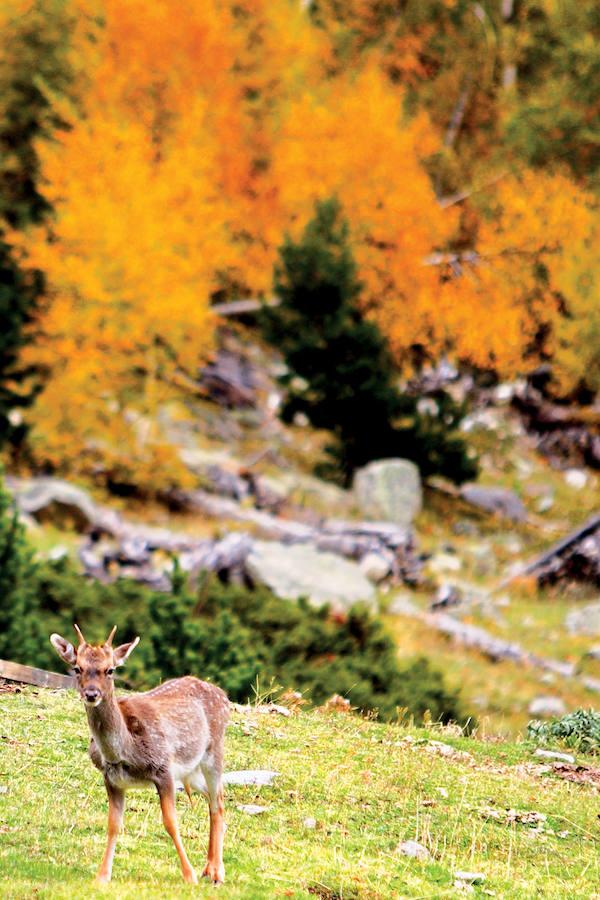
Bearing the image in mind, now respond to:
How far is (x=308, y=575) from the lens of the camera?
68.5 ft

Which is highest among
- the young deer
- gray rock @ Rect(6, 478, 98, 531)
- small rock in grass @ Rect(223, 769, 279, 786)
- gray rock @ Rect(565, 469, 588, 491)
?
gray rock @ Rect(565, 469, 588, 491)

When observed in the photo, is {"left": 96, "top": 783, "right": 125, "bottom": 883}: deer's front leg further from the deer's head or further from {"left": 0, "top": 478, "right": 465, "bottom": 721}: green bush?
{"left": 0, "top": 478, "right": 465, "bottom": 721}: green bush

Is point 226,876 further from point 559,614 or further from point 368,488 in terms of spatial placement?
point 368,488

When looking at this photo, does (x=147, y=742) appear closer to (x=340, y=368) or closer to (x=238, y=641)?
(x=238, y=641)

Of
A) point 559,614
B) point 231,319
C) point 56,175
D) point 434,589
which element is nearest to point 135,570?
point 434,589

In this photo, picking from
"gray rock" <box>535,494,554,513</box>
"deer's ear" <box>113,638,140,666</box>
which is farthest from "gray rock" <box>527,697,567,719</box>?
"gray rock" <box>535,494,554,513</box>

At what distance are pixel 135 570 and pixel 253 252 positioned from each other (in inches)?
676

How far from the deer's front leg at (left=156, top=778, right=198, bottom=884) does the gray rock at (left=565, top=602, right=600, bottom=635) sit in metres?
18.4

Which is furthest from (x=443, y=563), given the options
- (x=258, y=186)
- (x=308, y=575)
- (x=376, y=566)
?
(x=258, y=186)

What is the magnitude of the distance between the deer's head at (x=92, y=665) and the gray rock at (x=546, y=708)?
12.9 metres

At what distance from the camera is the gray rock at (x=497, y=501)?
3172 centimetres

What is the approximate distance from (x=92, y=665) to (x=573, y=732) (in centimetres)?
729

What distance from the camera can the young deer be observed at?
17.3 ft

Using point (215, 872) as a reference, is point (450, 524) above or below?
above
